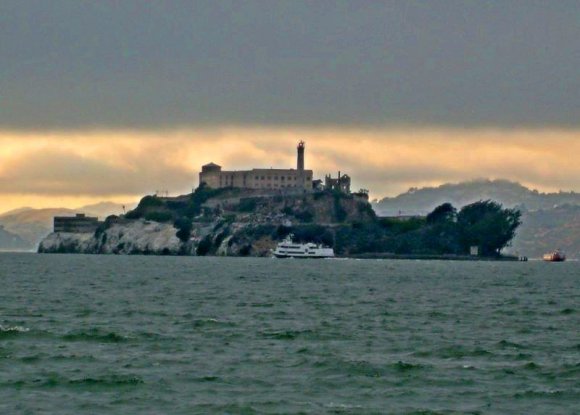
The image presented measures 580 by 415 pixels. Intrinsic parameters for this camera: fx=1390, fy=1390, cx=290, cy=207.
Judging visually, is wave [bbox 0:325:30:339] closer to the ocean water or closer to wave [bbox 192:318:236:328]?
the ocean water

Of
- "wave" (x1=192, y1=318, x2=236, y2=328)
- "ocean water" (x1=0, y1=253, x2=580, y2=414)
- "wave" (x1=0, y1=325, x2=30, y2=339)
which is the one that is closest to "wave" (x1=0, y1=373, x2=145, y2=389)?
"ocean water" (x1=0, y1=253, x2=580, y2=414)

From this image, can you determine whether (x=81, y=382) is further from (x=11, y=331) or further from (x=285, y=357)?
(x=11, y=331)

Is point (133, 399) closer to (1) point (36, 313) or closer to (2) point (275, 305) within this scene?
(1) point (36, 313)

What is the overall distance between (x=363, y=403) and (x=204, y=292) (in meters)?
73.3

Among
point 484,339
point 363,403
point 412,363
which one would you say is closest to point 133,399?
point 363,403

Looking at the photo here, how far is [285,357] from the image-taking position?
197ft

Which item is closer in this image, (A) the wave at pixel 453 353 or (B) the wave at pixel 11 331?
(A) the wave at pixel 453 353

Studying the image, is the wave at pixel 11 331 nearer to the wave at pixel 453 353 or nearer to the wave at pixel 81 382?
the wave at pixel 81 382

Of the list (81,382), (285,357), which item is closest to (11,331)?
(285,357)

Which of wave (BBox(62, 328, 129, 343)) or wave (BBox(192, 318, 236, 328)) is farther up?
wave (BBox(192, 318, 236, 328))

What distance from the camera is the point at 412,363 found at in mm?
58312

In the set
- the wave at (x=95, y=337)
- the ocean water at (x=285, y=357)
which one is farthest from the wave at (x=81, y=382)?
the wave at (x=95, y=337)

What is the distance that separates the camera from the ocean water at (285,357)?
4850cm

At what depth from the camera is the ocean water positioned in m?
48.5
